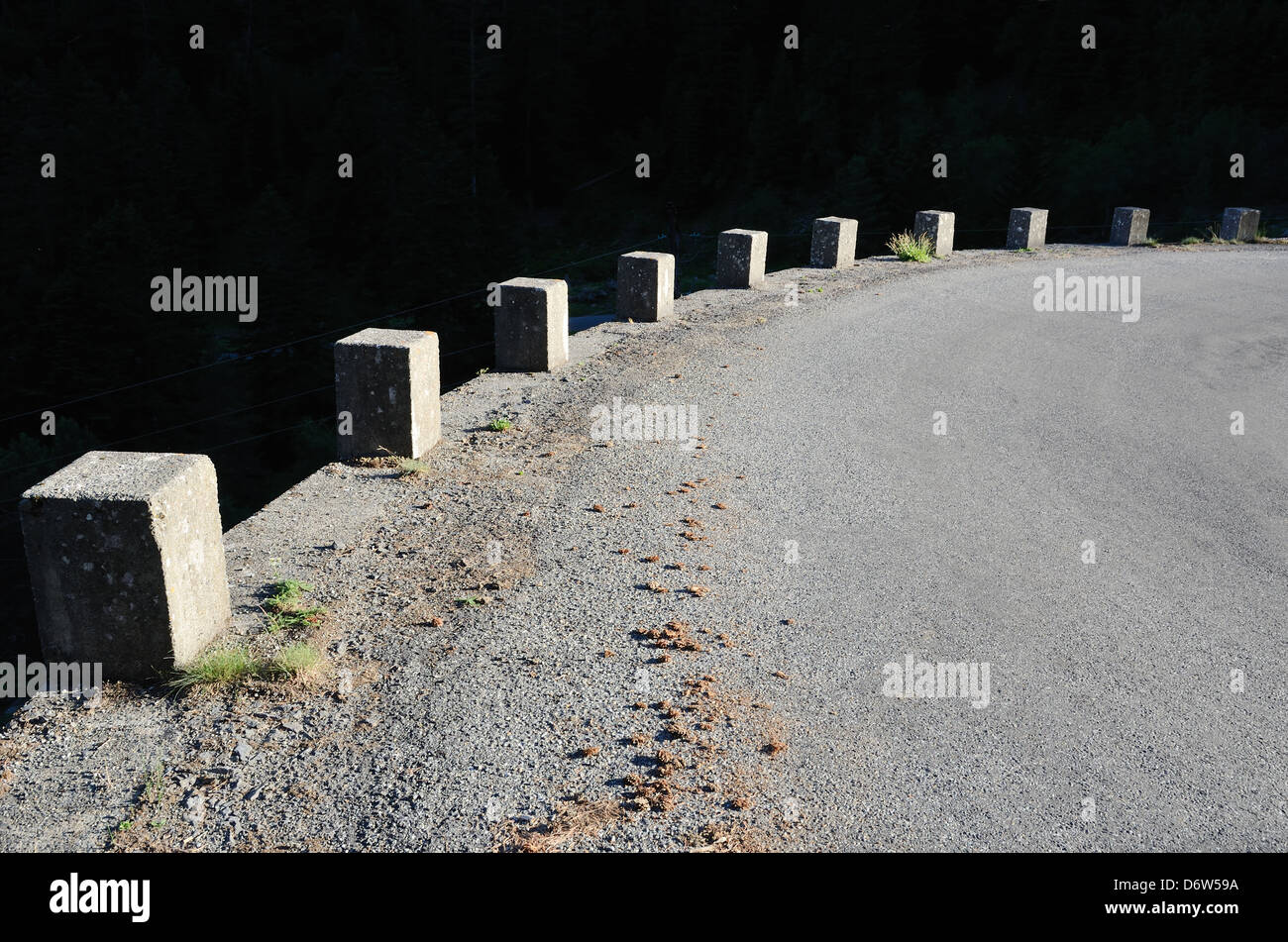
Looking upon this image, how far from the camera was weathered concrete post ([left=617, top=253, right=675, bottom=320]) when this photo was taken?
12.9 m

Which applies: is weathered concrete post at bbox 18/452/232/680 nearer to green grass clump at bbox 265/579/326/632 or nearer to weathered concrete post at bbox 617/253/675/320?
green grass clump at bbox 265/579/326/632

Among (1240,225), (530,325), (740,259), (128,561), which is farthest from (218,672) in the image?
(1240,225)

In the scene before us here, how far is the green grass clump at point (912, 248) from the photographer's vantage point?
60.5 ft

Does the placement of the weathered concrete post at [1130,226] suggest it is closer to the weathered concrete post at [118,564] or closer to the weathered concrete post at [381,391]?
the weathered concrete post at [381,391]

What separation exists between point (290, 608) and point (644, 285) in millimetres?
8182

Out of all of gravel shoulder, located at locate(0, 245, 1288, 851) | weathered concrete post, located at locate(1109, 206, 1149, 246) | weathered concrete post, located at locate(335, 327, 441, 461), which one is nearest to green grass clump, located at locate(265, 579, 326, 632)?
gravel shoulder, located at locate(0, 245, 1288, 851)

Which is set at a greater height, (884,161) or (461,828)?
(884,161)

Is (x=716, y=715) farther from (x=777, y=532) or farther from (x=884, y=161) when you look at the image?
(x=884, y=161)

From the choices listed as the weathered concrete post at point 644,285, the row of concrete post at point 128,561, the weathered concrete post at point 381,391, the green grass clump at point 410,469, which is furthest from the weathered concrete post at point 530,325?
the row of concrete post at point 128,561

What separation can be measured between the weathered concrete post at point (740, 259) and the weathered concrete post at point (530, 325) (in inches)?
203

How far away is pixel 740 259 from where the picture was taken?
50.7ft

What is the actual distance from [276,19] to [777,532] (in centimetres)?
6449

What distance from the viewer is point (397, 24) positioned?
207 ft

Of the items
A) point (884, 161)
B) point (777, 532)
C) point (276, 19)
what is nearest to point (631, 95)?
point (276, 19)
